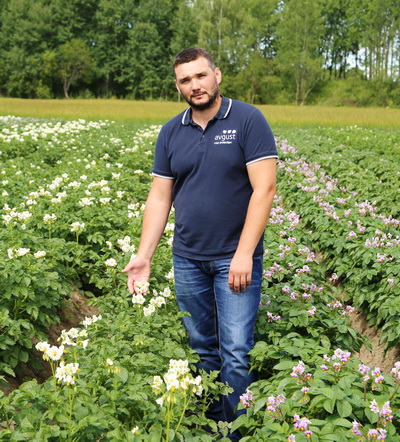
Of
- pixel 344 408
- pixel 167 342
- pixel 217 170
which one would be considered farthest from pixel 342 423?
pixel 217 170

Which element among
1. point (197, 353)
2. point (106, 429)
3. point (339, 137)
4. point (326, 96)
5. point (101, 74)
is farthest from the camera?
point (101, 74)

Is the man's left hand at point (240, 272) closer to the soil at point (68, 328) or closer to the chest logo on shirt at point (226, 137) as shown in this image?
the chest logo on shirt at point (226, 137)

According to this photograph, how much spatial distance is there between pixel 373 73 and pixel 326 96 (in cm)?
848

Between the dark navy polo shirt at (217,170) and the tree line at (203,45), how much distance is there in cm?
5331

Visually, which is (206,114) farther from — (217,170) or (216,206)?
(216,206)

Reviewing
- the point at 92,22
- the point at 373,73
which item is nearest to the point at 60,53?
the point at 92,22

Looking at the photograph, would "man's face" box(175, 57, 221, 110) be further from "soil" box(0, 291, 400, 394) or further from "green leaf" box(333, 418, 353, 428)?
"soil" box(0, 291, 400, 394)

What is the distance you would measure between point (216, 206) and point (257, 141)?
47 centimetres

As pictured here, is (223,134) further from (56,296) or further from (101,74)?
(101,74)

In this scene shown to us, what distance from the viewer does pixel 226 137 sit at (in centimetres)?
289

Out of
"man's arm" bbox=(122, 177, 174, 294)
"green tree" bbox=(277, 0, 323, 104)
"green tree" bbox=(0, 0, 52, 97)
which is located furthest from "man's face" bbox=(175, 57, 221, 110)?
"green tree" bbox=(0, 0, 52, 97)

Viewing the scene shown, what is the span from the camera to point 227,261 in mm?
2982

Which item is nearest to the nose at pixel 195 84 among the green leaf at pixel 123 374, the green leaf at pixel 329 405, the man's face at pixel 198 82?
the man's face at pixel 198 82

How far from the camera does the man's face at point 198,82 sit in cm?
285
